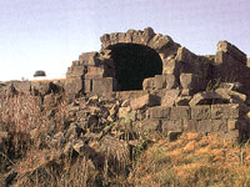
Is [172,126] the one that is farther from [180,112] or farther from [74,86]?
[74,86]

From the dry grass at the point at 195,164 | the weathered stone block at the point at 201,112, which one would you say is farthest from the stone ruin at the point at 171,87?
the dry grass at the point at 195,164

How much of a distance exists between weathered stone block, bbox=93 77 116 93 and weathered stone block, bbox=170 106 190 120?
1957 mm

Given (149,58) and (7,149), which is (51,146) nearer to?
(7,149)

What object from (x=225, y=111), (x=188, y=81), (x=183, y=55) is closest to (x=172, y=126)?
(x=225, y=111)

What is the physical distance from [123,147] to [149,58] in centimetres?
738

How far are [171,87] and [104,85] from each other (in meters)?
1.74

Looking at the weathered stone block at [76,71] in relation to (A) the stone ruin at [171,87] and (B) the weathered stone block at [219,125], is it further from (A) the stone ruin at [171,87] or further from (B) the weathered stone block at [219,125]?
(B) the weathered stone block at [219,125]

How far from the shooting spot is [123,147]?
5699mm

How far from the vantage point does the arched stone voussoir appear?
8.77 m

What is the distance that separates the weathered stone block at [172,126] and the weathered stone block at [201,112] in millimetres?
311

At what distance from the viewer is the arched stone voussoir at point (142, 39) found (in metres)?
8.77

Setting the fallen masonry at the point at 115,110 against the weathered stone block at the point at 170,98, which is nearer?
the fallen masonry at the point at 115,110

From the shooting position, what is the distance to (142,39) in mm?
9133

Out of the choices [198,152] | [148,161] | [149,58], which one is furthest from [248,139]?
[149,58]
